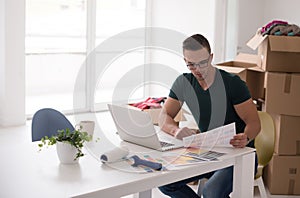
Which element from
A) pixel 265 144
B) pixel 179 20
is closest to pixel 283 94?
pixel 265 144

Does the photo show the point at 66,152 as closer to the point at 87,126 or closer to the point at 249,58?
the point at 87,126

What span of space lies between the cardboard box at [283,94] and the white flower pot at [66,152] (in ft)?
6.66

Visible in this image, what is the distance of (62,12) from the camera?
19.6ft

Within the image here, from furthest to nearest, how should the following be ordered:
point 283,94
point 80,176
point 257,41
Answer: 1. point 257,41
2. point 283,94
3. point 80,176

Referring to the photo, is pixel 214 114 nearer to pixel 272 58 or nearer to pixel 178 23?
pixel 272 58

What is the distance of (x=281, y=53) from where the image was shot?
3566 millimetres

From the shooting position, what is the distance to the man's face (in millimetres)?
2324

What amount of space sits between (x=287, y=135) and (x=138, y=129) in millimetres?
1758

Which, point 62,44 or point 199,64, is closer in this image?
point 199,64

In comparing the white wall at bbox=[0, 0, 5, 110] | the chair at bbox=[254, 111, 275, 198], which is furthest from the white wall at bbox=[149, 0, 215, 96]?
the chair at bbox=[254, 111, 275, 198]

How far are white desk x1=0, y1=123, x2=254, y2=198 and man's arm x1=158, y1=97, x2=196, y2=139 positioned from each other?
27 centimetres

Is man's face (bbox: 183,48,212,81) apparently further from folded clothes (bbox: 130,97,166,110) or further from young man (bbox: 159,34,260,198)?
folded clothes (bbox: 130,97,166,110)

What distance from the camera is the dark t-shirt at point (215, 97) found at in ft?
7.89

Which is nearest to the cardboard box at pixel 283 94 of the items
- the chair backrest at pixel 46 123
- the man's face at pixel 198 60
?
the man's face at pixel 198 60
